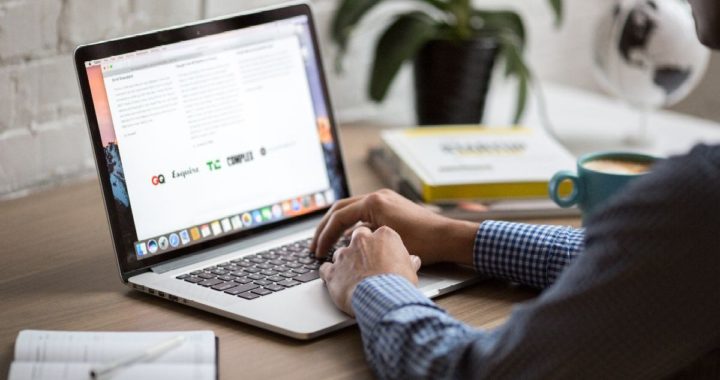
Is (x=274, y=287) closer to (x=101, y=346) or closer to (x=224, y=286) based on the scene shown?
(x=224, y=286)

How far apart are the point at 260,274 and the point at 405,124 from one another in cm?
73

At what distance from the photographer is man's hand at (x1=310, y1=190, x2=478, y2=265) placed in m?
1.14

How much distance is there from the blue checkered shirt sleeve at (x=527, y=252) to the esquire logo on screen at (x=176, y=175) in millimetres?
358

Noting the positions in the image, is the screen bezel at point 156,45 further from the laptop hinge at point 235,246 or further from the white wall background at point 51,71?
the white wall background at point 51,71

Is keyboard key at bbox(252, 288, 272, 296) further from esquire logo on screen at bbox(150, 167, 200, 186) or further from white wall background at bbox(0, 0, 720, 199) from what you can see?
white wall background at bbox(0, 0, 720, 199)

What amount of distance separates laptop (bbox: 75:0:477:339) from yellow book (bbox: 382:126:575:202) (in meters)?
0.15

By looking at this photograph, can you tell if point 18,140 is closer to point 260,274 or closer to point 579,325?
point 260,274

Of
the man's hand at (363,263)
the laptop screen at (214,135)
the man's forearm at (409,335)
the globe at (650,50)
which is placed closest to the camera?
the man's forearm at (409,335)

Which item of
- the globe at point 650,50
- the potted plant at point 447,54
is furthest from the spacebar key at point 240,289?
the globe at point 650,50

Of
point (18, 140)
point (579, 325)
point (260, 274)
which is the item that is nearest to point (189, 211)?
point (260, 274)

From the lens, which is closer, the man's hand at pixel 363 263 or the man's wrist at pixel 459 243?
the man's hand at pixel 363 263

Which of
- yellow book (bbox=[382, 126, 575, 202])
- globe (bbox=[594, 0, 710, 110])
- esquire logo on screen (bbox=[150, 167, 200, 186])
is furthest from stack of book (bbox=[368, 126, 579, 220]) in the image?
esquire logo on screen (bbox=[150, 167, 200, 186])

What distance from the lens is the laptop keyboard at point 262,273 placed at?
3.51 feet

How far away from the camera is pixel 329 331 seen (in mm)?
987
